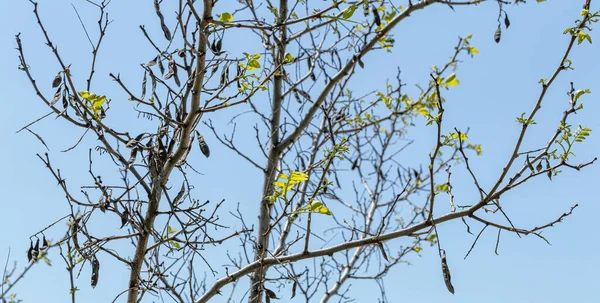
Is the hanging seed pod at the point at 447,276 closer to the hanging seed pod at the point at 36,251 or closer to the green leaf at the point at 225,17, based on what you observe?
the green leaf at the point at 225,17


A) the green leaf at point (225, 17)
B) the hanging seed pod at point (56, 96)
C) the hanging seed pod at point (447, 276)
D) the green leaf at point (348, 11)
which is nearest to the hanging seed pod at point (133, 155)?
the hanging seed pod at point (56, 96)

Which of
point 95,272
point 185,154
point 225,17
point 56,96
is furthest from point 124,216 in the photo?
point 225,17

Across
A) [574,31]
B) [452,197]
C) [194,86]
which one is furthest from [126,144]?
[574,31]

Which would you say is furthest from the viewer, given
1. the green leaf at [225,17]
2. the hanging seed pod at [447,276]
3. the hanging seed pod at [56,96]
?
the green leaf at [225,17]

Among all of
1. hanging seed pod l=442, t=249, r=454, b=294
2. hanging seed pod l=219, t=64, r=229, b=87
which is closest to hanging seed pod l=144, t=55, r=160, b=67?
hanging seed pod l=219, t=64, r=229, b=87

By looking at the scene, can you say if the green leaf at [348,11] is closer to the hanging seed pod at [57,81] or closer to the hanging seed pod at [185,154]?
the hanging seed pod at [185,154]

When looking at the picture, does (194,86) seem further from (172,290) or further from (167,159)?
(172,290)

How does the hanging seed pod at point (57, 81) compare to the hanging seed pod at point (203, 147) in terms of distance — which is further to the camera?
the hanging seed pod at point (203, 147)

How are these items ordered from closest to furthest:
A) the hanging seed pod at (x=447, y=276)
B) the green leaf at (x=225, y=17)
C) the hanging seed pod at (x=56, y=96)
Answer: the hanging seed pod at (x=447, y=276) → the hanging seed pod at (x=56, y=96) → the green leaf at (x=225, y=17)

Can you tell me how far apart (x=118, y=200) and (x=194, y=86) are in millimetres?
564

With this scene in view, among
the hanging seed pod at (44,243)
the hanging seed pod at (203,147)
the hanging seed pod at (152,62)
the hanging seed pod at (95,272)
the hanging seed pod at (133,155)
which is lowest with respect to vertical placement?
the hanging seed pod at (95,272)

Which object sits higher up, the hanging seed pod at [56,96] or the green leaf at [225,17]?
the green leaf at [225,17]

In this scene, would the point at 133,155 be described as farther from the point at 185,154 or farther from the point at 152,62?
the point at 152,62

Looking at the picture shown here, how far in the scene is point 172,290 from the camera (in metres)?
3.01
